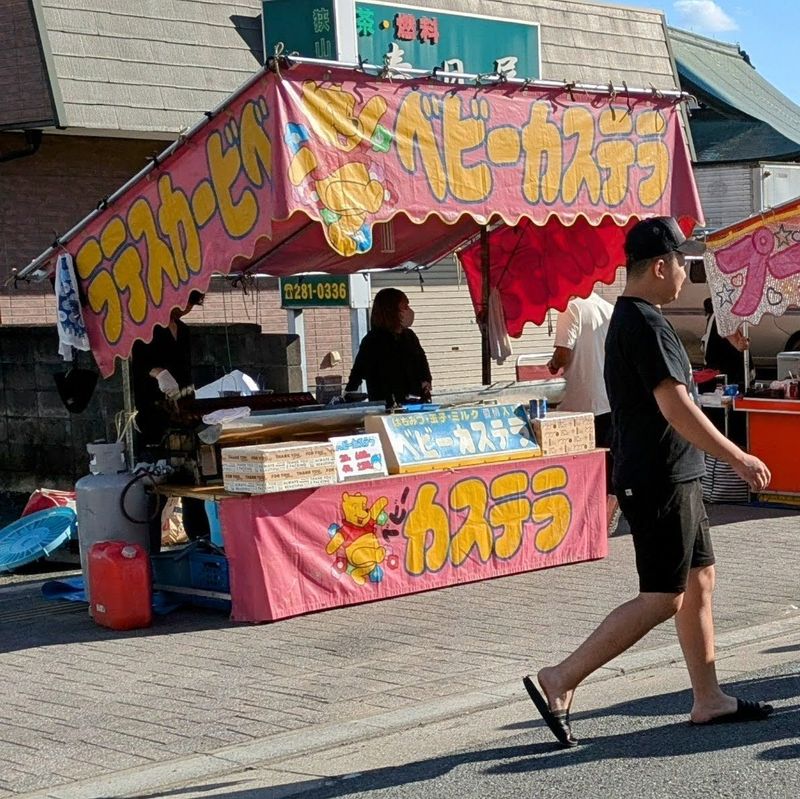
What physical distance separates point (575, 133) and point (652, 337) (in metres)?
3.82

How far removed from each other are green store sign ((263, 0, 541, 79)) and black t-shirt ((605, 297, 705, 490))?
9.25m

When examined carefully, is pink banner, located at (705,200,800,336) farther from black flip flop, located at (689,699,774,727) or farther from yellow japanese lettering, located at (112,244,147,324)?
black flip flop, located at (689,699,774,727)

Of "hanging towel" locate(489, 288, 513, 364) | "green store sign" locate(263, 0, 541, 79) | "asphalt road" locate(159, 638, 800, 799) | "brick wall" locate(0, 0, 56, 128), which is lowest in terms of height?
"asphalt road" locate(159, 638, 800, 799)

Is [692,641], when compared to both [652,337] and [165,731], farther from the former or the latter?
[165,731]

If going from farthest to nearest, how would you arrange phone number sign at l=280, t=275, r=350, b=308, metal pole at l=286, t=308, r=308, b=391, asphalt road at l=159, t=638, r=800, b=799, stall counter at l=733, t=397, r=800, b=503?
metal pole at l=286, t=308, r=308, b=391, phone number sign at l=280, t=275, r=350, b=308, stall counter at l=733, t=397, r=800, b=503, asphalt road at l=159, t=638, r=800, b=799

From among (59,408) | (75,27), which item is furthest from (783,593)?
(75,27)

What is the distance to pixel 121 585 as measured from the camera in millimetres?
7980

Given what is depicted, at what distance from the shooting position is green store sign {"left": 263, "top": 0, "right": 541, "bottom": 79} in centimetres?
1514

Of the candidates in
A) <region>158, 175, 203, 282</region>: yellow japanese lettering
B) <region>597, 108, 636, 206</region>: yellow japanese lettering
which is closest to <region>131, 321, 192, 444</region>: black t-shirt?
<region>158, 175, 203, 282</region>: yellow japanese lettering

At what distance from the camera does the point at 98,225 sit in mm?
8531

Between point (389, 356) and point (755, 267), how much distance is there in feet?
10.5

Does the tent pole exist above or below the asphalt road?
above

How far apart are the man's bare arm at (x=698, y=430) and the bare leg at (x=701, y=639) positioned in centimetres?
46

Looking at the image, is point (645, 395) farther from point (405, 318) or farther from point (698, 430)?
point (405, 318)
